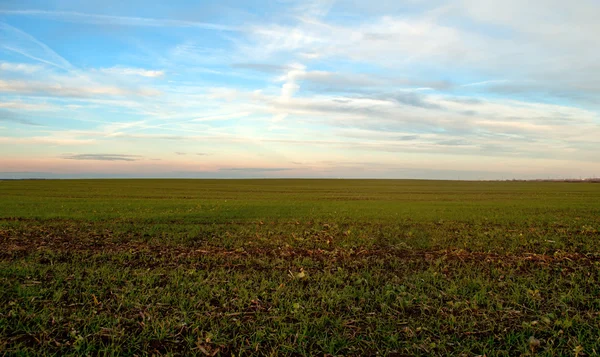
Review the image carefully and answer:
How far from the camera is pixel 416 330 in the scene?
7.16 m

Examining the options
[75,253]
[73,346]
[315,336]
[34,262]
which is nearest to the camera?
[73,346]

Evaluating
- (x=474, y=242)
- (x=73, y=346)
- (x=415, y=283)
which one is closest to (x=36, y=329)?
(x=73, y=346)

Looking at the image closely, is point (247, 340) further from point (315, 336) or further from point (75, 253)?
point (75, 253)

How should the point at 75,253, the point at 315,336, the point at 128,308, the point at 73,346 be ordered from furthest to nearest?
the point at 75,253 → the point at 128,308 → the point at 315,336 → the point at 73,346

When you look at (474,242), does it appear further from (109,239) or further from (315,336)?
(109,239)

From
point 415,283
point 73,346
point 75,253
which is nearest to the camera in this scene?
point 73,346

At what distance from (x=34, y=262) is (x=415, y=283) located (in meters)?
10.8

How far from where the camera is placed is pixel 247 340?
6723 mm

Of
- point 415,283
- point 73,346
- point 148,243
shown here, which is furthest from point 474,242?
point 73,346

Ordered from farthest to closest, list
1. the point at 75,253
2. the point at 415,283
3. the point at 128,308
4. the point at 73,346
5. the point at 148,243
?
the point at 148,243 → the point at 75,253 → the point at 415,283 → the point at 128,308 → the point at 73,346

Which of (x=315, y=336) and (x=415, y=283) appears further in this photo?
(x=415, y=283)

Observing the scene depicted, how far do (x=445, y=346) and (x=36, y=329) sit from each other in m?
7.06

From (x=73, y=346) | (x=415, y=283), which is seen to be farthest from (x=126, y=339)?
(x=415, y=283)

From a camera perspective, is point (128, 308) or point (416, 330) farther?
point (128, 308)
